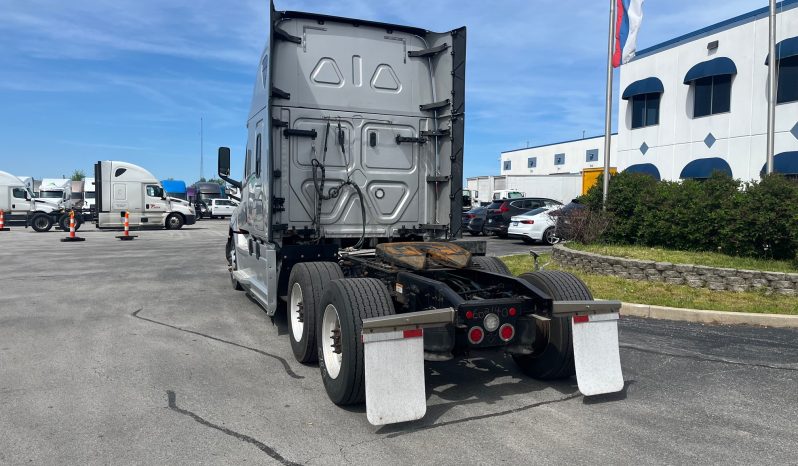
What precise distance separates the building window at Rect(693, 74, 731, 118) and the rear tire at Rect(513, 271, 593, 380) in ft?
65.3

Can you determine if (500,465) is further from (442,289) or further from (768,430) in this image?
(768,430)

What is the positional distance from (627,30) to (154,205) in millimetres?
23251

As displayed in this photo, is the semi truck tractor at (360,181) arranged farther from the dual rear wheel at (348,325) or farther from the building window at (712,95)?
the building window at (712,95)

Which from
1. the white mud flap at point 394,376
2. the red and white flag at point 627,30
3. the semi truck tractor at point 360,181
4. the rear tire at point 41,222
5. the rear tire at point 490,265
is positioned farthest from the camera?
the rear tire at point 41,222

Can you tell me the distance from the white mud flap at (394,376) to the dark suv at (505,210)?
1812 cm

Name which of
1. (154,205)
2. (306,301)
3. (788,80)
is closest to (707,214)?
(306,301)

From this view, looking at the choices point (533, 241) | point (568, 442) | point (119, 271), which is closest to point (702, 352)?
point (568, 442)

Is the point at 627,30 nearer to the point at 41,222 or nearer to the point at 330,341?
the point at 330,341

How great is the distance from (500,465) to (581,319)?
1.53m

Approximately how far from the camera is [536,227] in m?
19.4

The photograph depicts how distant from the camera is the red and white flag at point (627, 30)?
14.1m

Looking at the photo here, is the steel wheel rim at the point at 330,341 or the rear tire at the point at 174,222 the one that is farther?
the rear tire at the point at 174,222

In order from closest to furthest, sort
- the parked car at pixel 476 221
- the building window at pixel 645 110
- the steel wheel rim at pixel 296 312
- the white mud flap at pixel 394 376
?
the white mud flap at pixel 394 376 → the steel wheel rim at pixel 296 312 → the parked car at pixel 476 221 → the building window at pixel 645 110

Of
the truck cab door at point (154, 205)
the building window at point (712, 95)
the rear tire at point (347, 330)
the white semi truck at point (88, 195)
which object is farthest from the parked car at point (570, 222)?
the white semi truck at point (88, 195)
